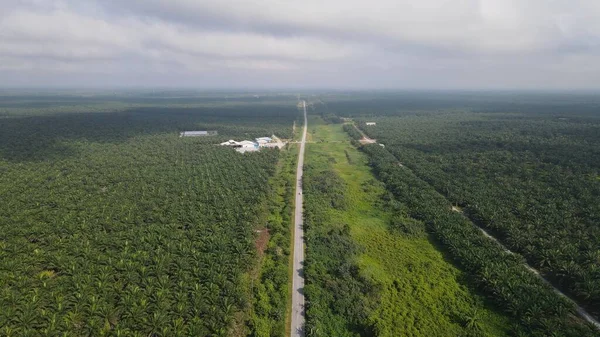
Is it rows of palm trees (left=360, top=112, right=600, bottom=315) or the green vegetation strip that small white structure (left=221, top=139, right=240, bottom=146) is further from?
rows of palm trees (left=360, top=112, right=600, bottom=315)

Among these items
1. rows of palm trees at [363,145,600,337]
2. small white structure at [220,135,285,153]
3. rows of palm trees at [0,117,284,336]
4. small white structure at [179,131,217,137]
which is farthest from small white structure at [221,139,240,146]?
rows of palm trees at [363,145,600,337]

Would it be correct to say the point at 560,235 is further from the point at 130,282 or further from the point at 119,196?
the point at 119,196

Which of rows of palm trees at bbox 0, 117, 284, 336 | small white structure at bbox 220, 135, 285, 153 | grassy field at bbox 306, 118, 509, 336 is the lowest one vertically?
grassy field at bbox 306, 118, 509, 336

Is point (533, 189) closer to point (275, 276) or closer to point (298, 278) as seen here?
point (298, 278)

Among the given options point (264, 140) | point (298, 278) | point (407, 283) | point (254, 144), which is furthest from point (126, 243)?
point (264, 140)

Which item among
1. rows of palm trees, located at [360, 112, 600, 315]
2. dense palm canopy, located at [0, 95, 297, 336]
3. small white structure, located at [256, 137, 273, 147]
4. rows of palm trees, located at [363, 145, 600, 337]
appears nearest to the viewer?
dense palm canopy, located at [0, 95, 297, 336]

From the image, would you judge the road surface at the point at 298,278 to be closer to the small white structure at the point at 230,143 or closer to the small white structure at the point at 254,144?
the small white structure at the point at 254,144

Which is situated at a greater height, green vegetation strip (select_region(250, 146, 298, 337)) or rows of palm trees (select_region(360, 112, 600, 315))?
rows of palm trees (select_region(360, 112, 600, 315))

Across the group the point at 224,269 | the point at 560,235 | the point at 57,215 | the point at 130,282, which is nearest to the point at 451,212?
the point at 560,235
